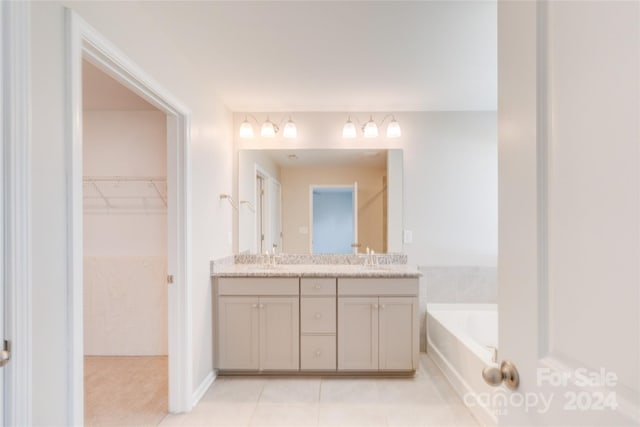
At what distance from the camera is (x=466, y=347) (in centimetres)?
232

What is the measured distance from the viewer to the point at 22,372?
3.35 ft

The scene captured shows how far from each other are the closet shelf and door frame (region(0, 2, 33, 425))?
2.21 metres

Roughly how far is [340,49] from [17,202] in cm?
178

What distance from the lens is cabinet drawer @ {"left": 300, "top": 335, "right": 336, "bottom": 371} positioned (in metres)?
2.67

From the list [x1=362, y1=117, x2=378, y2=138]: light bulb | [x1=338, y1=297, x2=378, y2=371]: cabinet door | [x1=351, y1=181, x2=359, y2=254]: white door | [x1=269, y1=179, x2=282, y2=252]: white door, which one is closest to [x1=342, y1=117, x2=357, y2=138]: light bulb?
[x1=362, y1=117, x2=378, y2=138]: light bulb

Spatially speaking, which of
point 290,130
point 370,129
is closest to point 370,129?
point 370,129


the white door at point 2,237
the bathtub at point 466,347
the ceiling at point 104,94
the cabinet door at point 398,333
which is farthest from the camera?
the cabinet door at point 398,333

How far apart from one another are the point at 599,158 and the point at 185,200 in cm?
210

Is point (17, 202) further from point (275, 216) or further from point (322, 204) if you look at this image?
point (322, 204)

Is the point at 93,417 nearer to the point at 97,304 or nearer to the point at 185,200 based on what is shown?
the point at 97,304

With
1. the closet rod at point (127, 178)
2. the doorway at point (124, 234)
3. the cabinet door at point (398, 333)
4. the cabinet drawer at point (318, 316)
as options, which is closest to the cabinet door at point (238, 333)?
the cabinet drawer at point (318, 316)

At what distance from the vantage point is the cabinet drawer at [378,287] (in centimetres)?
267

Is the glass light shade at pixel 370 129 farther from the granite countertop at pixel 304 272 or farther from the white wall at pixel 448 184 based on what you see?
the granite countertop at pixel 304 272

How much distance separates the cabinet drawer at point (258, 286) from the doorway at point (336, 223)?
0.66 m
